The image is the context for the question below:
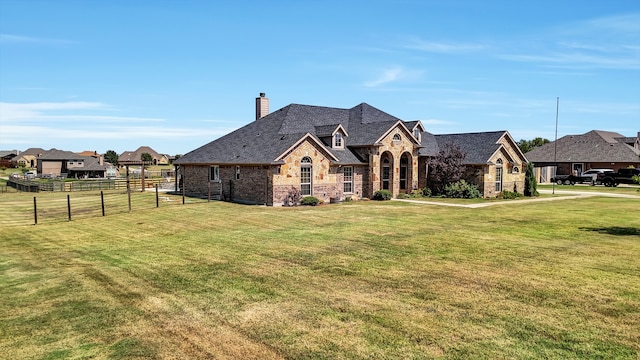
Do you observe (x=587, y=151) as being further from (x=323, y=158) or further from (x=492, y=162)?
(x=323, y=158)

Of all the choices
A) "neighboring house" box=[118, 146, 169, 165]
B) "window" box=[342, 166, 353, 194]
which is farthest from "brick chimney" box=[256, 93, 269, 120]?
"neighboring house" box=[118, 146, 169, 165]

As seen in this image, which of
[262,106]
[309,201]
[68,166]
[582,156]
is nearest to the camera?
[309,201]

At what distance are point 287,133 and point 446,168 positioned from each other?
A: 13.8 m

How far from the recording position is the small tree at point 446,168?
36.8 meters

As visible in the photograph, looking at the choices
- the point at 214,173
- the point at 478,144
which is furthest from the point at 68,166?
the point at 478,144

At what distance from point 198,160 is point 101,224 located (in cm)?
1550

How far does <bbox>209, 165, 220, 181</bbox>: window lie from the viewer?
34.8m

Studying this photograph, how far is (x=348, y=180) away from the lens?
113ft

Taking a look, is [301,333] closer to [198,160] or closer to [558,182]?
[198,160]

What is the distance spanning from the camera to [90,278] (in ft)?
39.4

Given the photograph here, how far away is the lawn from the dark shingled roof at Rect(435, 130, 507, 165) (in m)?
17.1

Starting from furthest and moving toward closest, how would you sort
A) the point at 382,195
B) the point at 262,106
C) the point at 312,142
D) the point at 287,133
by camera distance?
the point at 262,106 < the point at 287,133 < the point at 382,195 < the point at 312,142

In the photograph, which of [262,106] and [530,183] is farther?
[262,106]

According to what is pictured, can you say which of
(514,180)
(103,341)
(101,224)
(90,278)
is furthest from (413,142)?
(103,341)
